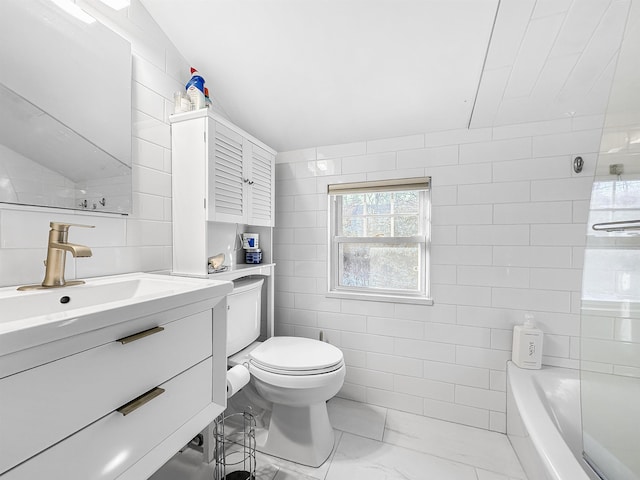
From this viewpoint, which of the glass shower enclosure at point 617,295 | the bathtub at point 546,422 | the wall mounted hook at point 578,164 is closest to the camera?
the glass shower enclosure at point 617,295

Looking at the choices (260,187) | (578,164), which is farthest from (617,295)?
(260,187)

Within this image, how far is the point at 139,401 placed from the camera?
69 cm

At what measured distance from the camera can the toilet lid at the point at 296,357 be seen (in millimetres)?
1342

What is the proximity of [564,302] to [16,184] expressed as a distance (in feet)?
7.88

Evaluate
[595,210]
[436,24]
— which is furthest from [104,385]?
[436,24]

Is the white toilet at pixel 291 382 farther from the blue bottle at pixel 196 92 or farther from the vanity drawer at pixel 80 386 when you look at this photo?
the blue bottle at pixel 196 92

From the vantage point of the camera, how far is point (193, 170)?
1.37 meters

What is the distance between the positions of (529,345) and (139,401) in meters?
1.76

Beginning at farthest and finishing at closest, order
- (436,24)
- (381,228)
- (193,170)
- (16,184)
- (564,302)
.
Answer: (381,228), (564,302), (193,170), (436,24), (16,184)

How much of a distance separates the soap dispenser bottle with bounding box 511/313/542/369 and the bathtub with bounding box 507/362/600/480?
0.13ft

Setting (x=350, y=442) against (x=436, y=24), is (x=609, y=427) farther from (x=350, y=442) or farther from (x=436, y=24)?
(x=436, y=24)

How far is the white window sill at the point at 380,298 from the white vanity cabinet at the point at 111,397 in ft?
3.65

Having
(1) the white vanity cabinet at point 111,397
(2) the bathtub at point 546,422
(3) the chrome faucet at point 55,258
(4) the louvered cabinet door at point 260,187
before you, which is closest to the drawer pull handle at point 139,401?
(1) the white vanity cabinet at point 111,397

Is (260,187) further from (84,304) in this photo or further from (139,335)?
(139,335)
